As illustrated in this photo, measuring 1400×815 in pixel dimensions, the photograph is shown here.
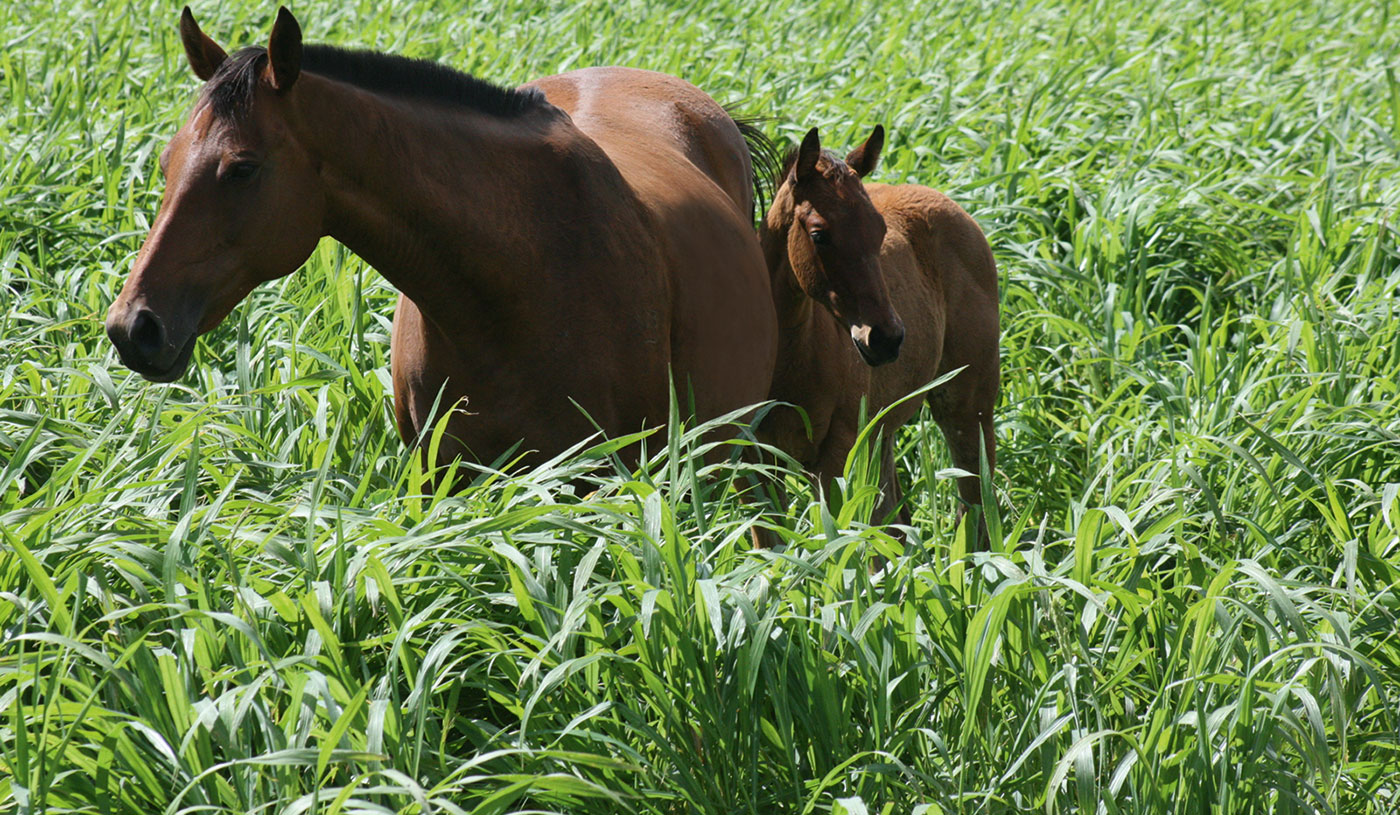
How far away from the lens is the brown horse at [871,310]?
4.02 metres

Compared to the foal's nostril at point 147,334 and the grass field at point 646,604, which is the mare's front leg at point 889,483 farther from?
the foal's nostril at point 147,334

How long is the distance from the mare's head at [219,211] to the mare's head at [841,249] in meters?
1.57

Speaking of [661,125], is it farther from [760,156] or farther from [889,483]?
[889,483]

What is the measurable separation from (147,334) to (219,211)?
27cm

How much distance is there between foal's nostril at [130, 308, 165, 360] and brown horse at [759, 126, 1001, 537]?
5.28ft

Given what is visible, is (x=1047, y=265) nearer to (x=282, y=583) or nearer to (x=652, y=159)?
(x=652, y=159)

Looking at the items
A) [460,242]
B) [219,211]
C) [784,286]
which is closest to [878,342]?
[784,286]

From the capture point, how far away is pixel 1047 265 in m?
5.55

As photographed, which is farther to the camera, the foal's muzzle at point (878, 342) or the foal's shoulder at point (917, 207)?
the foal's shoulder at point (917, 207)

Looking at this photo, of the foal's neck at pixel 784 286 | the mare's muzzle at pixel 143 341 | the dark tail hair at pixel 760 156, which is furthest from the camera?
the dark tail hair at pixel 760 156

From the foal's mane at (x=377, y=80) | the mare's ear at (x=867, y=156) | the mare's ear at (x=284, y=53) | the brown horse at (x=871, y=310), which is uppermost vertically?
the mare's ear at (x=284, y=53)

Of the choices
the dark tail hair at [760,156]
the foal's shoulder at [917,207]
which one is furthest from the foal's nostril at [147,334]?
the foal's shoulder at [917,207]

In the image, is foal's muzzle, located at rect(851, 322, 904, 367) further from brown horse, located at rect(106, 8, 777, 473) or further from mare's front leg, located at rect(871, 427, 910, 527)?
mare's front leg, located at rect(871, 427, 910, 527)

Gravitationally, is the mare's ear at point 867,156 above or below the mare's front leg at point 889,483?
above
